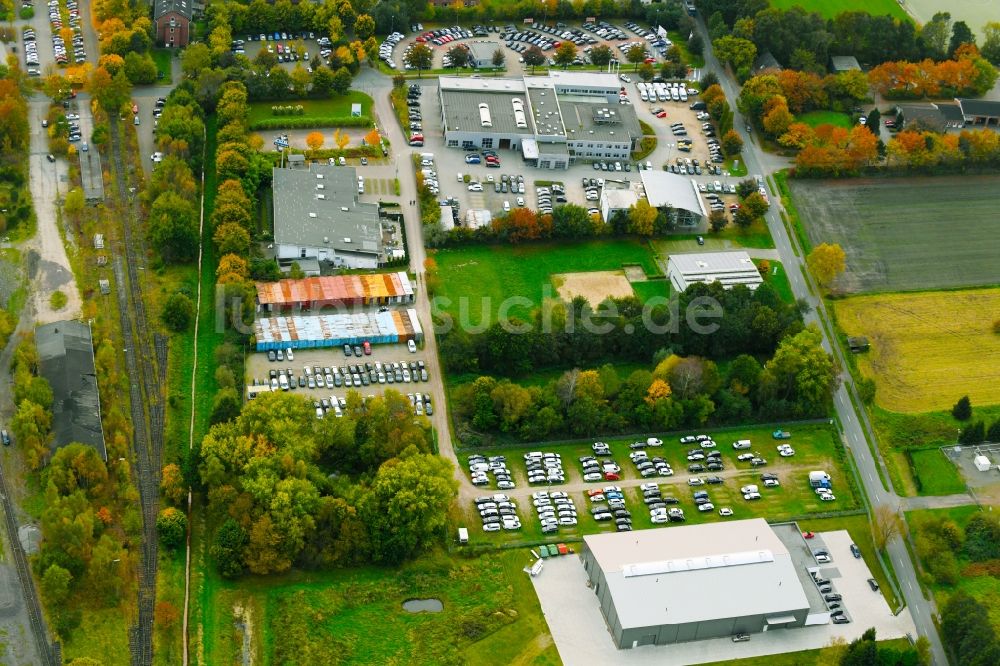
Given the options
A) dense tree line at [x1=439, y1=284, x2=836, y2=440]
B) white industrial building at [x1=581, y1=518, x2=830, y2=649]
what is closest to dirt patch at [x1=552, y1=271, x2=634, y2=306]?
dense tree line at [x1=439, y1=284, x2=836, y2=440]

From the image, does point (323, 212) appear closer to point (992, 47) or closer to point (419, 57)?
point (419, 57)

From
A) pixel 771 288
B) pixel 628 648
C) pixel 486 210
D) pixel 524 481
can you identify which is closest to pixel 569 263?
pixel 486 210

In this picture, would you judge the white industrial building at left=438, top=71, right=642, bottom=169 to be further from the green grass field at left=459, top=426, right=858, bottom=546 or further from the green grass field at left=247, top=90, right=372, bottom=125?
the green grass field at left=459, top=426, right=858, bottom=546

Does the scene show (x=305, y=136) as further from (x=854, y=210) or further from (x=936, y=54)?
(x=936, y=54)

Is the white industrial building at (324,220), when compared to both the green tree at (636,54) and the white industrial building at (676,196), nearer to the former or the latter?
the white industrial building at (676,196)

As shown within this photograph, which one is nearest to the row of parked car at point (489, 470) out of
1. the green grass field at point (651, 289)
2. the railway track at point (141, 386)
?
the railway track at point (141, 386)
